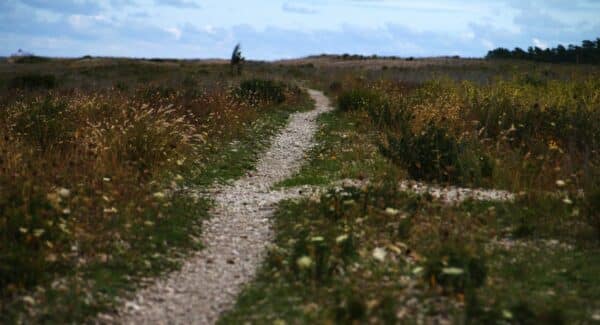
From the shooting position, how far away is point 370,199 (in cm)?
880

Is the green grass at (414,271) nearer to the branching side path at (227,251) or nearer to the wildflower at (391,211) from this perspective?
the wildflower at (391,211)

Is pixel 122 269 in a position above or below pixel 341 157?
below

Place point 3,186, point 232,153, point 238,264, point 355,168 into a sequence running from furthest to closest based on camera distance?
point 232,153, point 355,168, point 3,186, point 238,264

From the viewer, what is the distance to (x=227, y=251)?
303 inches

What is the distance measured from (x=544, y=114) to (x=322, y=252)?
30.9 ft

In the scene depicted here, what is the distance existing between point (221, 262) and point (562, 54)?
217ft

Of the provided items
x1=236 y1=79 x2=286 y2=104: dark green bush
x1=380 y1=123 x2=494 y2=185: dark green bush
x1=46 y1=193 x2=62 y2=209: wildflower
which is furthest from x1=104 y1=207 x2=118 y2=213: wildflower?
x1=236 y1=79 x2=286 y2=104: dark green bush

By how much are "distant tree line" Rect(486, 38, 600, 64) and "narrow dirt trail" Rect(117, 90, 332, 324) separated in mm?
51503

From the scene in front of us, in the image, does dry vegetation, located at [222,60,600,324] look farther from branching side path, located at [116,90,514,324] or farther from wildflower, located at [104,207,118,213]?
wildflower, located at [104,207,118,213]

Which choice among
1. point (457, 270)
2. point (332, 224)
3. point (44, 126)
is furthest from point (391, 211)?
point (44, 126)

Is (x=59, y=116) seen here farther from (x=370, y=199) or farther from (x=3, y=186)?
(x=370, y=199)

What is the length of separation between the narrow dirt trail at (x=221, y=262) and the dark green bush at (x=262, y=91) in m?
11.6

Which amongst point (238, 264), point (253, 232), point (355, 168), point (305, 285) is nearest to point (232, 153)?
point (355, 168)

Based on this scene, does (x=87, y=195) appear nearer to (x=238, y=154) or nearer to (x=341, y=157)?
(x=238, y=154)
